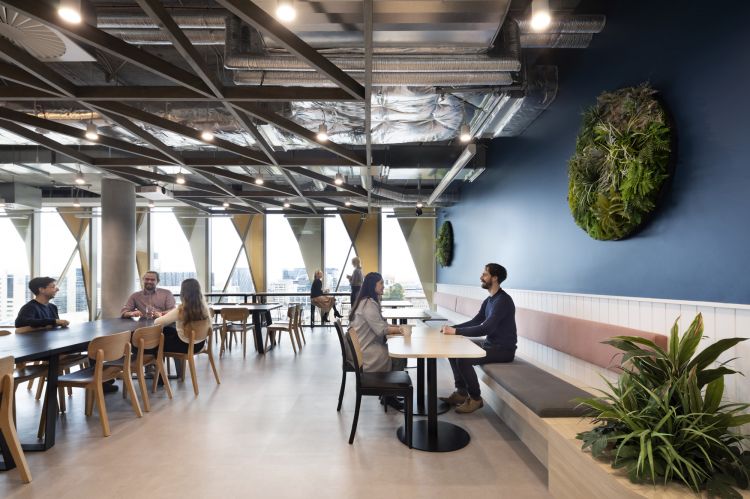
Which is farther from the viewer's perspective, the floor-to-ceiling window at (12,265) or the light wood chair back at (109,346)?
the floor-to-ceiling window at (12,265)

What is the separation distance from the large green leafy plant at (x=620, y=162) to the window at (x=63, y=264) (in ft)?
42.8

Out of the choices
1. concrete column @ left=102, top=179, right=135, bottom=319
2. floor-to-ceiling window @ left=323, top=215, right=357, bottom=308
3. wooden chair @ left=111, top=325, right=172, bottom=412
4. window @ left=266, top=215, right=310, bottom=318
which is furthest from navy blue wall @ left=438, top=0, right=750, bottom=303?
window @ left=266, top=215, right=310, bottom=318

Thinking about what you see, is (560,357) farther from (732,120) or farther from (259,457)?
(259,457)

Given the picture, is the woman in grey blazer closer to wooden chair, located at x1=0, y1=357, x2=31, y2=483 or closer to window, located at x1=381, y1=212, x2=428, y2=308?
wooden chair, located at x1=0, y1=357, x2=31, y2=483

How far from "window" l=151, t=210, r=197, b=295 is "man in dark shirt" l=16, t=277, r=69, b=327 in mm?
7557

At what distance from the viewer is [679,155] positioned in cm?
262

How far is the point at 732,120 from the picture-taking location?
225cm

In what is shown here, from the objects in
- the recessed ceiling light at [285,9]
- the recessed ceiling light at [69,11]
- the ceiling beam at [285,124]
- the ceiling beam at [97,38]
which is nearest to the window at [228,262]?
the ceiling beam at [285,124]

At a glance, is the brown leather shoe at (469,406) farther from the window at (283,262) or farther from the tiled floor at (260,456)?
the window at (283,262)

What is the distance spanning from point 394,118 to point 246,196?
15.2 ft

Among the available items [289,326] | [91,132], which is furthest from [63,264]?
[91,132]

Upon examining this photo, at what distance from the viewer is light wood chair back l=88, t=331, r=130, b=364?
346cm

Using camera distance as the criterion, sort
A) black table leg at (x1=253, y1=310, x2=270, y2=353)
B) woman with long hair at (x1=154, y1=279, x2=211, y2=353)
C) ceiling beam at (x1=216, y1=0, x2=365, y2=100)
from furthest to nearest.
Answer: black table leg at (x1=253, y1=310, x2=270, y2=353) < woman with long hair at (x1=154, y1=279, x2=211, y2=353) < ceiling beam at (x1=216, y1=0, x2=365, y2=100)

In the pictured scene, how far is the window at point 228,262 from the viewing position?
11.8 metres
